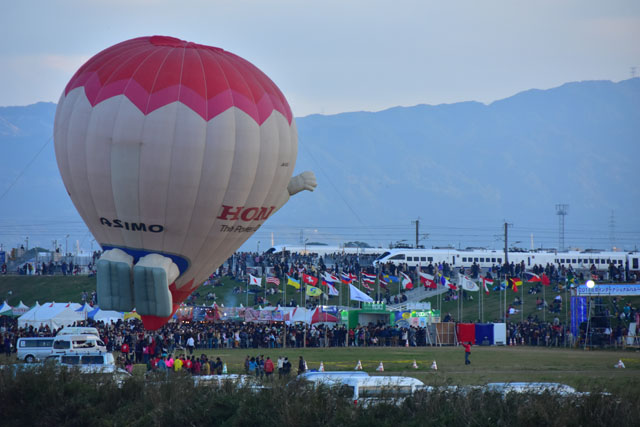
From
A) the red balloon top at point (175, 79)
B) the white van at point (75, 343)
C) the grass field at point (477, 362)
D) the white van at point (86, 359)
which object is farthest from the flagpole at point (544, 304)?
the white van at point (86, 359)

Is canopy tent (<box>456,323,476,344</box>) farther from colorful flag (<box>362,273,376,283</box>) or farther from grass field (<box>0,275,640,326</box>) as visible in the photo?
colorful flag (<box>362,273,376,283</box>)

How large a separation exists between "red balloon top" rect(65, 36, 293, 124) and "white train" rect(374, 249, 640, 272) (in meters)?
59.8

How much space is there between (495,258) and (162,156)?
70857 mm

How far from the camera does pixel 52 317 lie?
172ft

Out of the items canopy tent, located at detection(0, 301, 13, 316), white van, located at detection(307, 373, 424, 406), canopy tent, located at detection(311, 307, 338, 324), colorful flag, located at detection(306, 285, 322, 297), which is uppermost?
colorful flag, located at detection(306, 285, 322, 297)

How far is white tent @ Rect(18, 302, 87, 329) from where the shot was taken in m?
52.3

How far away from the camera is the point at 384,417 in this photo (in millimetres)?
20188

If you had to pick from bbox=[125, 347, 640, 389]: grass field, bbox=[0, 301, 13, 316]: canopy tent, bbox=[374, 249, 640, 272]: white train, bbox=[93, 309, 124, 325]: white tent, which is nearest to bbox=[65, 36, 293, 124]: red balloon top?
bbox=[125, 347, 640, 389]: grass field

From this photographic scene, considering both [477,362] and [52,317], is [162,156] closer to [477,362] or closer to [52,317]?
[477,362]

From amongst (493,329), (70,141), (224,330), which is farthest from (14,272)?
(70,141)

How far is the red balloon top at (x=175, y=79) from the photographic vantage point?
29.8 m

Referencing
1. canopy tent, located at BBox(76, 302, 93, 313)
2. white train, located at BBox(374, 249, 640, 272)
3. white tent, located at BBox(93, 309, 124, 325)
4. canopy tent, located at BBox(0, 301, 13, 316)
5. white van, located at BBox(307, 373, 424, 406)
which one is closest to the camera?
white van, located at BBox(307, 373, 424, 406)

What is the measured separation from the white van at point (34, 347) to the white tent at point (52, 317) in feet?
36.7

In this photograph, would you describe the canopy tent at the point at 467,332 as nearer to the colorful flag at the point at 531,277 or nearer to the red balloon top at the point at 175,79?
the colorful flag at the point at 531,277
